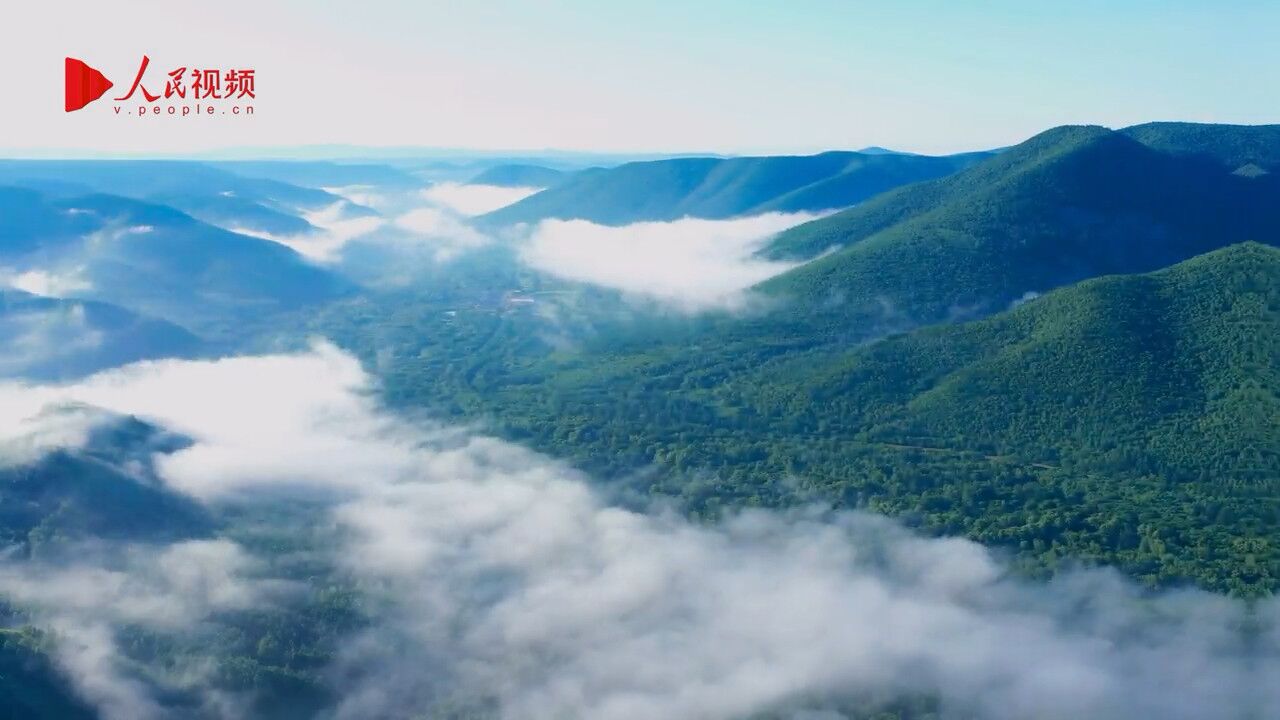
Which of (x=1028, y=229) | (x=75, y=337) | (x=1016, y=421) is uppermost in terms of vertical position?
(x=1028, y=229)

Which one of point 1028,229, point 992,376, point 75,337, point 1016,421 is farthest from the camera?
point 75,337

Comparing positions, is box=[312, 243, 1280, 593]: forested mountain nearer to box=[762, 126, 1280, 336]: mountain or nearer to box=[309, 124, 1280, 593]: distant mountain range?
box=[309, 124, 1280, 593]: distant mountain range

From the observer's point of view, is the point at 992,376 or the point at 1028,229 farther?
the point at 1028,229

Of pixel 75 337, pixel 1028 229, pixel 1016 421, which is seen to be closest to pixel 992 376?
pixel 1016 421

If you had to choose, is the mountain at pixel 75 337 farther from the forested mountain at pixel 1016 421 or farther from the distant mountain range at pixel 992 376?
the forested mountain at pixel 1016 421

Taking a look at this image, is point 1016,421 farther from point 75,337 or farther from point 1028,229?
point 75,337

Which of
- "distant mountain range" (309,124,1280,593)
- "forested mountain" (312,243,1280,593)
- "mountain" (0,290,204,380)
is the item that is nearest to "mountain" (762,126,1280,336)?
"distant mountain range" (309,124,1280,593)
